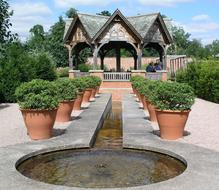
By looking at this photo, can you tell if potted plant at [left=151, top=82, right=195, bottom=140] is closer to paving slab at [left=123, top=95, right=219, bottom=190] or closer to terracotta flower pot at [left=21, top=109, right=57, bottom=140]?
paving slab at [left=123, top=95, right=219, bottom=190]

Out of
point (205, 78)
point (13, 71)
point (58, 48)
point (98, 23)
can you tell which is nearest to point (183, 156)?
point (205, 78)

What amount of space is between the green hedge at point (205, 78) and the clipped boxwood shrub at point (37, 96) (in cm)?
1235

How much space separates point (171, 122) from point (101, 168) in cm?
276

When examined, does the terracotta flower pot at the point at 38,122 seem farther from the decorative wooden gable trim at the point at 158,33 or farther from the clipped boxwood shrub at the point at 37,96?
the decorative wooden gable trim at the point at 158,33

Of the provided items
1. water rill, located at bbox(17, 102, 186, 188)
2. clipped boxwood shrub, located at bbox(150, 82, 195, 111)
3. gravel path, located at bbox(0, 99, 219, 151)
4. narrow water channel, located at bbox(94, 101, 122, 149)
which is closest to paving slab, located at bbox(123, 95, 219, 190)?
water rill, located at bbox(17, 102, 186, 188)

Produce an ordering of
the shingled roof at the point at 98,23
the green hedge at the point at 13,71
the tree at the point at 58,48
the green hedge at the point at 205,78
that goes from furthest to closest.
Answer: the tree at the point at 58,48, the shingled roof at the point at 98,23, the green hedge at the point at 13,71, the green hedge at the point at 205,78

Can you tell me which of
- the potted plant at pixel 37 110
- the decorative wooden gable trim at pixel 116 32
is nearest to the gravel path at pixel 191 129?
the potted plant at pixel 37 110

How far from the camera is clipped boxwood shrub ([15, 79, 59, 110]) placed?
9.43 metres

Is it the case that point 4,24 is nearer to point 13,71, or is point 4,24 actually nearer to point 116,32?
point 13,71

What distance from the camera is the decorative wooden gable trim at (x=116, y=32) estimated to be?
104 feet

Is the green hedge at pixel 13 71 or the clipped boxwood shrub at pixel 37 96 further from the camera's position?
the green hedge at pixel 13 71

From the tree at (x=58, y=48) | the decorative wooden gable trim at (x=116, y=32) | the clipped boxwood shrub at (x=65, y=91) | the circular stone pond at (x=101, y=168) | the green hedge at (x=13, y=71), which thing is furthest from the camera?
the tree at (x=58, y=48)

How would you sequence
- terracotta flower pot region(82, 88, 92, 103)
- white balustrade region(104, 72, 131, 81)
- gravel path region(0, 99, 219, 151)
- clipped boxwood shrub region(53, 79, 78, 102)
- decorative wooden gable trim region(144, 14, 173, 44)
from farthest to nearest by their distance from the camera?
decorative wooden gable trim region(144, 14, 173, 44)
white balustrade region(104, 72, 131, 81)
terracotta flower pot region(82, 88, 92, 103)
clipped boxwood shrub region(53, 79, 78, 102)
gravel path region(0, 99, 219, 151)

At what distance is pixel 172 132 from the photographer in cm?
950
